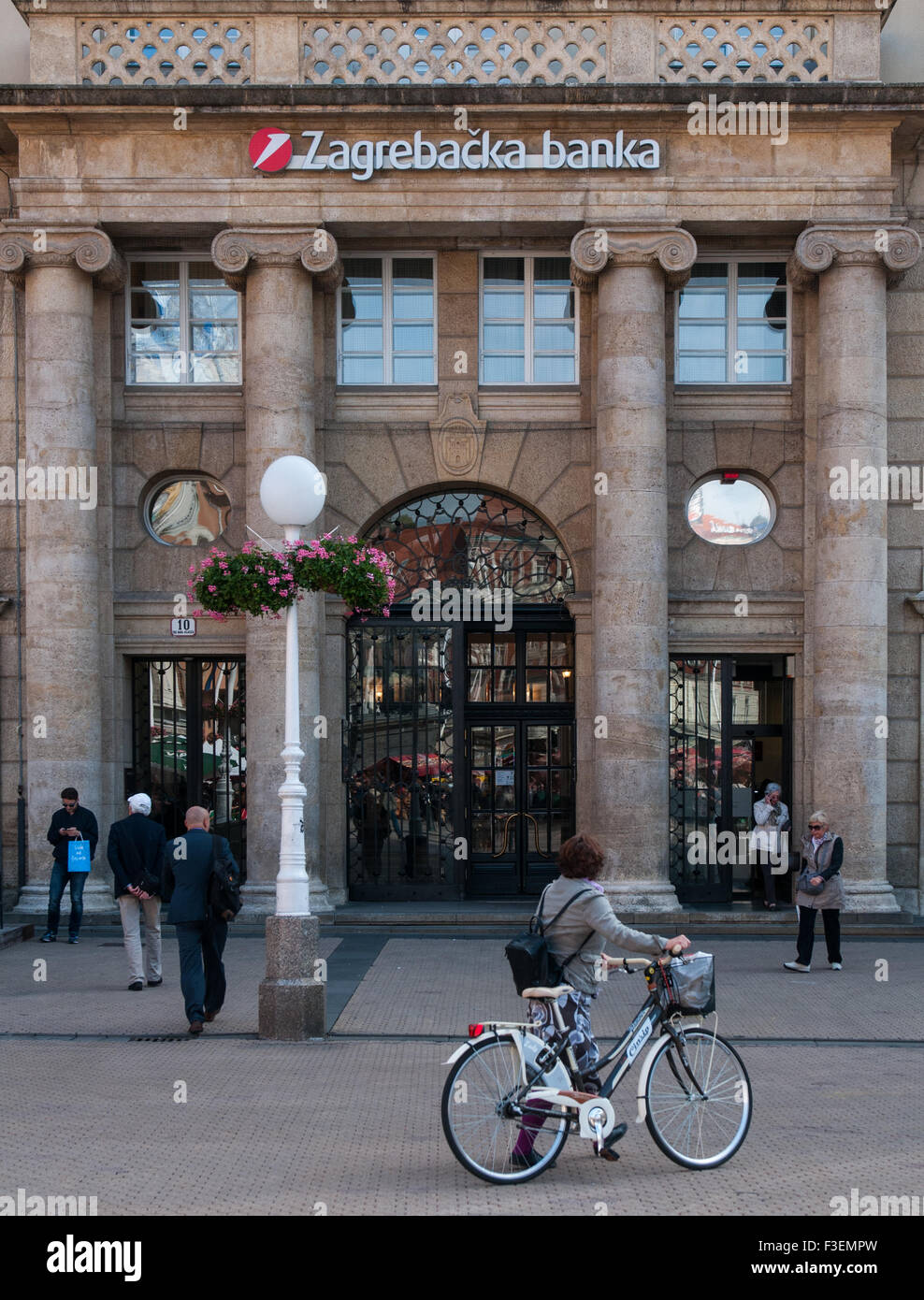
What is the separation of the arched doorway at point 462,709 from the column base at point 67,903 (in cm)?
331

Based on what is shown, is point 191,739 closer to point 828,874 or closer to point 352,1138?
point 828,874

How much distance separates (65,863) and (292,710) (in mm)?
6190

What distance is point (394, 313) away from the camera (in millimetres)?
19734

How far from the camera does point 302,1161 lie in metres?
7.93

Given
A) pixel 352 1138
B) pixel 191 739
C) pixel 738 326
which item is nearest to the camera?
pixel 352 1138

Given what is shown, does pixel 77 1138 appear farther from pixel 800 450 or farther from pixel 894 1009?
pixel 800 450

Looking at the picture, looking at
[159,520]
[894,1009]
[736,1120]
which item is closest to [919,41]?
[159,520]

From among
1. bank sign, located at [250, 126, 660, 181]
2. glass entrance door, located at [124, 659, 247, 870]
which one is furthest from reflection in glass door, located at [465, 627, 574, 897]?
bank sign, located at [250, 126, 660, 181]

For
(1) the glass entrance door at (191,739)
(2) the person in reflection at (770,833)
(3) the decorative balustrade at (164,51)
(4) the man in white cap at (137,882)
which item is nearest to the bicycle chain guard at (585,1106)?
(4) the man in white cap at (137,882)

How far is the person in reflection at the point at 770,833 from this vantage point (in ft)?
61.8

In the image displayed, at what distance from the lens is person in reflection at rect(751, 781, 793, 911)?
18844mm

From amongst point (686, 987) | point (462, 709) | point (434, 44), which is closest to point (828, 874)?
point (462, 709)

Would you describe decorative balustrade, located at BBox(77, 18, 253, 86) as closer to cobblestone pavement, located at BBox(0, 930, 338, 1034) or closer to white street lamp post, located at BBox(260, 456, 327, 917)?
white street lamp post, located at BBox(260, 456, 327, 917)

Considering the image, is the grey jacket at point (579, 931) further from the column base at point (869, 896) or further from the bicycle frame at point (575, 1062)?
the column base at point (869, 896)
